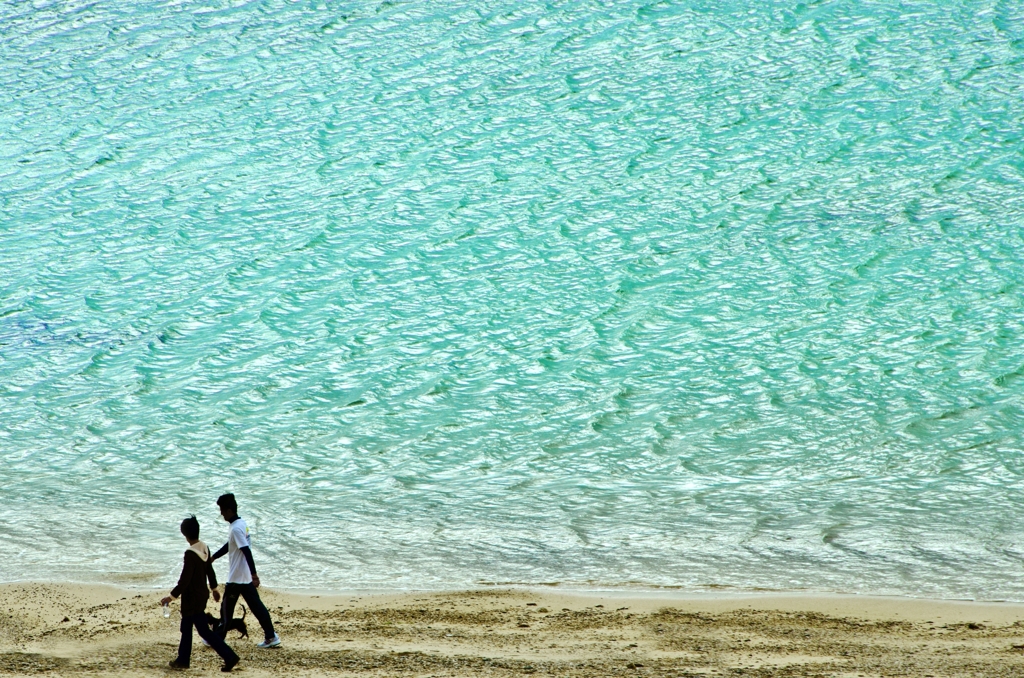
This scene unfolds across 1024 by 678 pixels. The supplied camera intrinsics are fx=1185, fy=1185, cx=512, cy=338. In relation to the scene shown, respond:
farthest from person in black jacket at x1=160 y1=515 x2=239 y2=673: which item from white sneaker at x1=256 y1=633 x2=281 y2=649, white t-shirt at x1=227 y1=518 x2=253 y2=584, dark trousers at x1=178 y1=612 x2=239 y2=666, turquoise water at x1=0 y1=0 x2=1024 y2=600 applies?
turquoise water at x1=0 y1=0 x2=1024 y2=600

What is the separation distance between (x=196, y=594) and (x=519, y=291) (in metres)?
9.92

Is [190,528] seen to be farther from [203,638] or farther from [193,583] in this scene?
[203,638]

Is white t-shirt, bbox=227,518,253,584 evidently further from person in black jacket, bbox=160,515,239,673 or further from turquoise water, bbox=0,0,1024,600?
turquoise water, bbox=0,0,1024,600

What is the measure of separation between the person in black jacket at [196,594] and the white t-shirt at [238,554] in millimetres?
157

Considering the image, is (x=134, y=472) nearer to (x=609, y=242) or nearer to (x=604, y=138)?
(x=609, y=242)

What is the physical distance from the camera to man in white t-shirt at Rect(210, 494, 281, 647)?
7.75 meters

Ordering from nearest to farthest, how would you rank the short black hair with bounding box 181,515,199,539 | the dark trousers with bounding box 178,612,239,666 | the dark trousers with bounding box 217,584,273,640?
the short black hair with bounding box 181,515,199,539 < the dark trousers with bounding box 178,612,239,666 < the dark trousers with bounding box 217,584,273,640

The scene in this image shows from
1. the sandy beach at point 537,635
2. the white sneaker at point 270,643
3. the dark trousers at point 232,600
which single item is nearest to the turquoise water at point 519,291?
the sandy beach at point 537,635

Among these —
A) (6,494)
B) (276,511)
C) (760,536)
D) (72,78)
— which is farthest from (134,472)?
(72,78)

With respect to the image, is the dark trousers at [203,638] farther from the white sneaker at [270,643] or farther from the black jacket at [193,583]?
the white sneaker at [270,643]

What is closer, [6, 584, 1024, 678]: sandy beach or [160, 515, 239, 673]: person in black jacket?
[160, 515, 239, 673]: person in black jacket

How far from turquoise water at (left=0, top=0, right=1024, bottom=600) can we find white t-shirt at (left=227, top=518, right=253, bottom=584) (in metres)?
1.93

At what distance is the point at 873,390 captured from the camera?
13.6 metres

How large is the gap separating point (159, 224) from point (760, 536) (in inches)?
492
